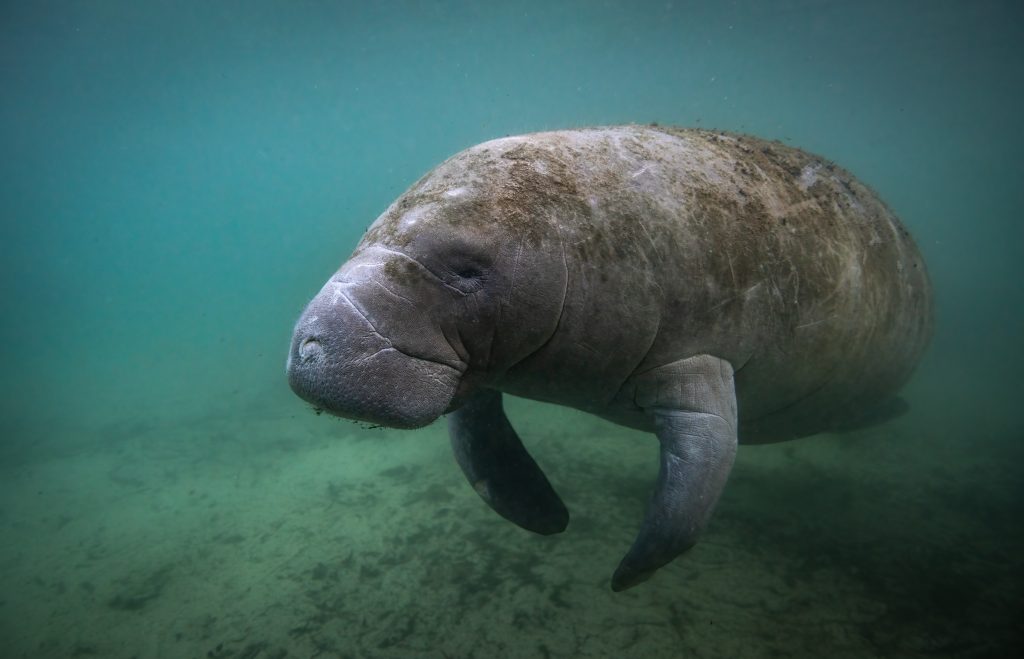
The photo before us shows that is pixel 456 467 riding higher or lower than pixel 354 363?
lower

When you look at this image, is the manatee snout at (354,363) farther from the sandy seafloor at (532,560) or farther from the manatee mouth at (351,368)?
the sandy seafloor at (532,560)

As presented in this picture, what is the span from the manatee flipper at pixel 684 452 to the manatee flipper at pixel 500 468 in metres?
0.72

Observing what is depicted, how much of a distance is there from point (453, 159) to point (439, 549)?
11.3 feet

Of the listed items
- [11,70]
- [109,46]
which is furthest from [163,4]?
[11,70]

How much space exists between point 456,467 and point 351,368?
5.23 meters

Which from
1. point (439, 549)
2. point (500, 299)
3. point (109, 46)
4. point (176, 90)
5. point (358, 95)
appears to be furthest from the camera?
point (358, 95)

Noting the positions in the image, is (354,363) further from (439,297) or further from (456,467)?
(456,467)

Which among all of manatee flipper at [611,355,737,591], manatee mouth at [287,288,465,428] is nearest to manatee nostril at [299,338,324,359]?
manatee mouth at [287,288,465,428]

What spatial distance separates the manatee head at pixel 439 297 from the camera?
1559 mm

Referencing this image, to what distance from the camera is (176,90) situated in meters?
27.0

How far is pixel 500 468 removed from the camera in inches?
118

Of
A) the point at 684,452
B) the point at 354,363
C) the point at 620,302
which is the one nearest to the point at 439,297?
the point at 354,363

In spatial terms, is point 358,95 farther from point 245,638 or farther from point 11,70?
point 245,638

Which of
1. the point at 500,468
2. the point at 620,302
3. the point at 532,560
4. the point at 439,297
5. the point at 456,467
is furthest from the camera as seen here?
the point at 456,467
